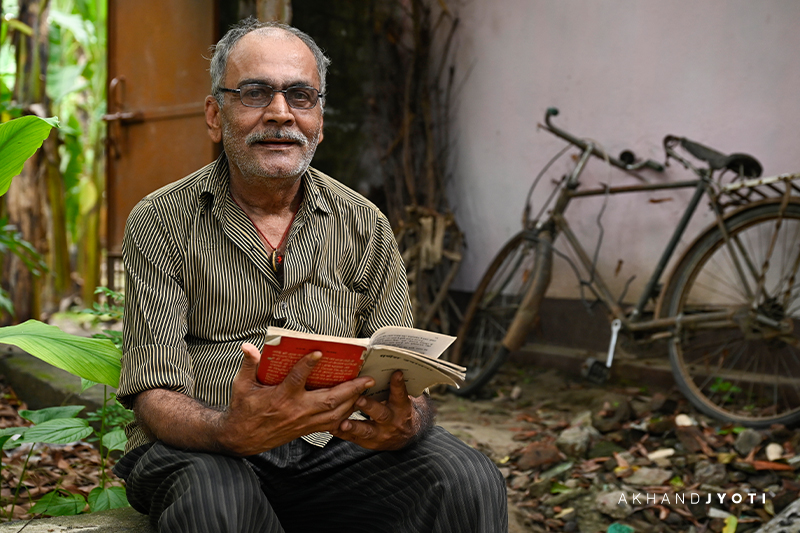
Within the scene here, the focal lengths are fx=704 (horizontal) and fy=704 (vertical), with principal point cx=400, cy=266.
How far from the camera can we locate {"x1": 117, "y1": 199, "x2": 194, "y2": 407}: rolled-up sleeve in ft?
4.70

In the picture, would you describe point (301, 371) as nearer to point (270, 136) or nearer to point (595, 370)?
point (270, 136)

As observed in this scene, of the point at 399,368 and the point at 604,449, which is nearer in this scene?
the point at 399,368

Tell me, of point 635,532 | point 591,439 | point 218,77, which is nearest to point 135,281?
point 218,77

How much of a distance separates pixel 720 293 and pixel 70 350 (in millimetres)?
3107

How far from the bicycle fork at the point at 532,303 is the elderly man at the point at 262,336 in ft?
7.19

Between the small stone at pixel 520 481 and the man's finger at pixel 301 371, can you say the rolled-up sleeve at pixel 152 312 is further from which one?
the small stone at pixel 520 481

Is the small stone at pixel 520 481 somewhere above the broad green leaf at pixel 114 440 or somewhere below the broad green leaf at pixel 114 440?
below

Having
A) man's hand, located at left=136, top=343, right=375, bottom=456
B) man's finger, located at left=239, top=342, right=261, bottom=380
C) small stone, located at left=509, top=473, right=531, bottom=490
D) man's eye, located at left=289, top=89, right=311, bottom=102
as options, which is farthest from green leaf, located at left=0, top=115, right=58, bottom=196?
small stone, located at left=509, top=473, right=531, bottom=490

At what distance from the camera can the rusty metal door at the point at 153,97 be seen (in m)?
4.17

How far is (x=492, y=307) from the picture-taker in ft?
14.2

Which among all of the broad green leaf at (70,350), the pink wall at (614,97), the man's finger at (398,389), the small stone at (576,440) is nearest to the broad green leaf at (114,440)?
the broad green leaf at (70,350)

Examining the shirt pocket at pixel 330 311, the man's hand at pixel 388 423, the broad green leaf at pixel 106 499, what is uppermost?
the shirt pocket at pixel 330 311

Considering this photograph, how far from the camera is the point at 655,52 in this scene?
3857 millimetres

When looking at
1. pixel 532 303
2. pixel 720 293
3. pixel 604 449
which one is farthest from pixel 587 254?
pixel 604 449
